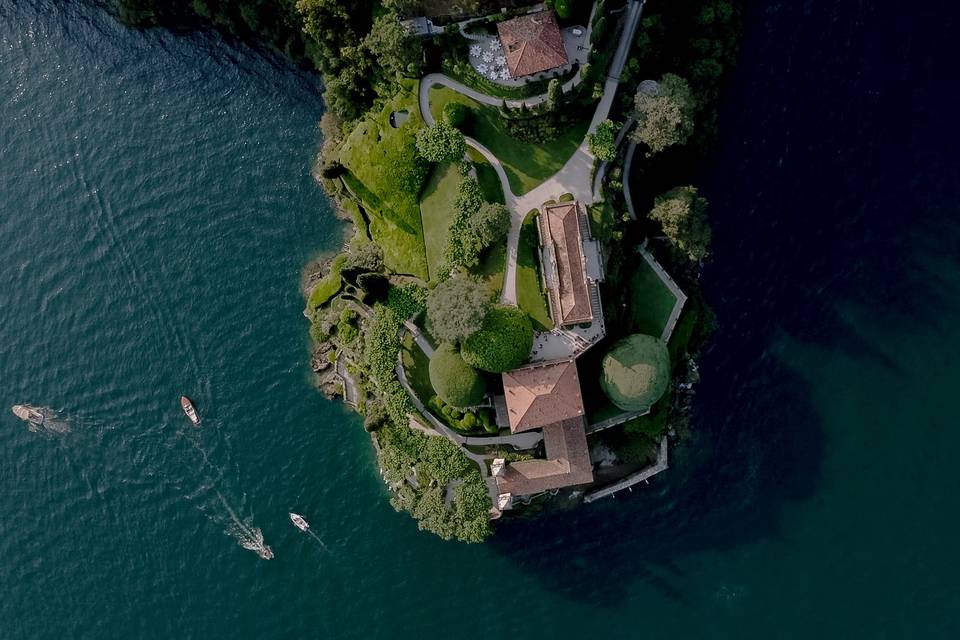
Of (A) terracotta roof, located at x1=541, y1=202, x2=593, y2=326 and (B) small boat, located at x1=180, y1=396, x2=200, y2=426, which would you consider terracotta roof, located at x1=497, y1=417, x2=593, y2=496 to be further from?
(B) small boat, located at x1=180, y1=396, x2=200, y2=426

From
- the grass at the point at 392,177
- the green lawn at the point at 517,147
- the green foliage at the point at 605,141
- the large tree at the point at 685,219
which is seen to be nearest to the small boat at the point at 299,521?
the grass at the point at 392,177

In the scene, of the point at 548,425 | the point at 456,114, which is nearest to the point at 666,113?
the point at 456,114

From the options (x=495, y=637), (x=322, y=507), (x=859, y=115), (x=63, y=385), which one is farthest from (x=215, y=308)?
(x=859, y=115)

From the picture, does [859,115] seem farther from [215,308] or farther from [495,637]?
[215,308]

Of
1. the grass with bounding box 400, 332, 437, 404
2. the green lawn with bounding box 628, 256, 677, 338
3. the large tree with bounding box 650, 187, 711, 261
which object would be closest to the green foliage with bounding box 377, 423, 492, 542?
the grass with bounding box 400, 332, 437, 404

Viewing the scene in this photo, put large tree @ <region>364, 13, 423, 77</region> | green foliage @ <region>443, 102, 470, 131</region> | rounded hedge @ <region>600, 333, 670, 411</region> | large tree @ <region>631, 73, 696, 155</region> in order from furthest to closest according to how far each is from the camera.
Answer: green foliage @ <region>443, 102, 470, 131</region> → large tree @ <region>364, 13, 423, 77</region> → rounded hedge @ <region>600, 333, 670, 411</region> → large tree @ <region>631, 73, 696, 155</region>

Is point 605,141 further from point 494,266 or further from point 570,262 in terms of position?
point 494,266
